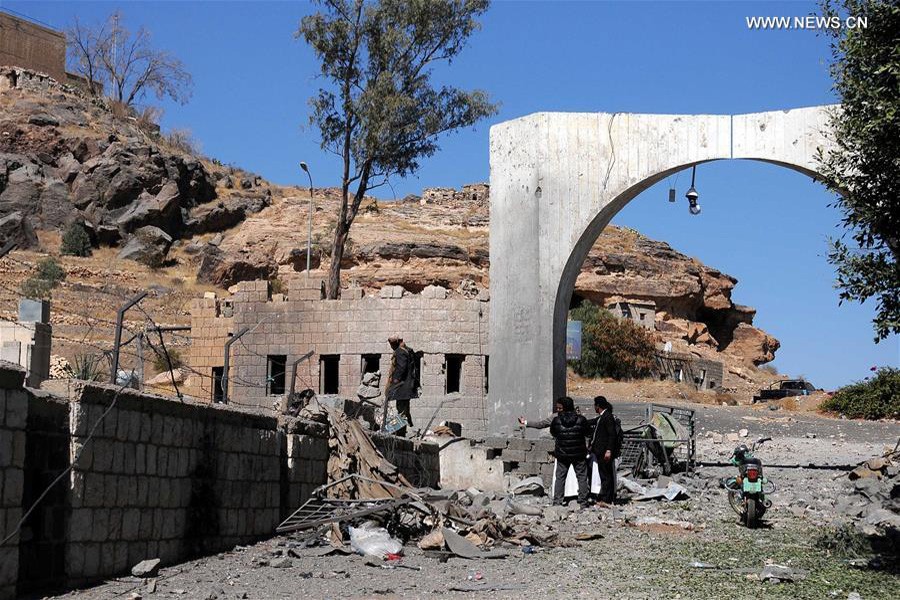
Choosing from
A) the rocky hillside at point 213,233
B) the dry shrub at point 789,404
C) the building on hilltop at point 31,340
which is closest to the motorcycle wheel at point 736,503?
the building on hilltop at point 31,340

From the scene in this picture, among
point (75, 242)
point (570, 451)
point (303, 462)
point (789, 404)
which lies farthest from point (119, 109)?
point (303, 462)

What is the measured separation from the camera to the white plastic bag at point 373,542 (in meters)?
10.2

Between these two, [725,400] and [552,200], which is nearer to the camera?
[552,200]

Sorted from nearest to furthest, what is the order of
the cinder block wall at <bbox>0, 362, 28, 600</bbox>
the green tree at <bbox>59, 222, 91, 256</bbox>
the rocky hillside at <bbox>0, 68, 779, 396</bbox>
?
1. the cinder block wall at <bbox>0, 362, 28, 600</bbox>
2. the rocky hillside at <bbox>0, 68, 779, 396</bbox>
3. the green tree at <bbox>59, 222, 91, 256</bbox>

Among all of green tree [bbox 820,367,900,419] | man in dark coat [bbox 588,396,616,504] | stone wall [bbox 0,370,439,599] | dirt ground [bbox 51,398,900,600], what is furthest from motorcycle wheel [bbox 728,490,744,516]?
green tree [bbox 820,367,900,419]

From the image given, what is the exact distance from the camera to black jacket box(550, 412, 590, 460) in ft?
49.4

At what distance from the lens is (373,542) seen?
10328 millimetres

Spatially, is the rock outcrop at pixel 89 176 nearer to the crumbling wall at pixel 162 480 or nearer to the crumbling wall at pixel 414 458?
the crumbling wall at pixel 414 458

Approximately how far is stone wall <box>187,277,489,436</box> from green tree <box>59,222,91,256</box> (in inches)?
1235

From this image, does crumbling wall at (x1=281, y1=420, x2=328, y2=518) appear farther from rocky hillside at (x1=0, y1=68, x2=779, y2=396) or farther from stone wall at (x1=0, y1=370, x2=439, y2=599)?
rocky hillside at (x1=0, y1=68, x2=779, y2=396)

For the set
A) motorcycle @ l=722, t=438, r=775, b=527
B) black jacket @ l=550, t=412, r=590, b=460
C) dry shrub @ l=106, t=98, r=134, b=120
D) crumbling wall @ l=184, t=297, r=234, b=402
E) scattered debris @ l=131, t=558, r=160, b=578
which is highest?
dry shrub @ l=106, t=98, r=134, b=120

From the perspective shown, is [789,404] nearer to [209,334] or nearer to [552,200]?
[209,334]

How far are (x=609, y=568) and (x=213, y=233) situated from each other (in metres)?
55.1

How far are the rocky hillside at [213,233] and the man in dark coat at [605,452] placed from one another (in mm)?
36181
